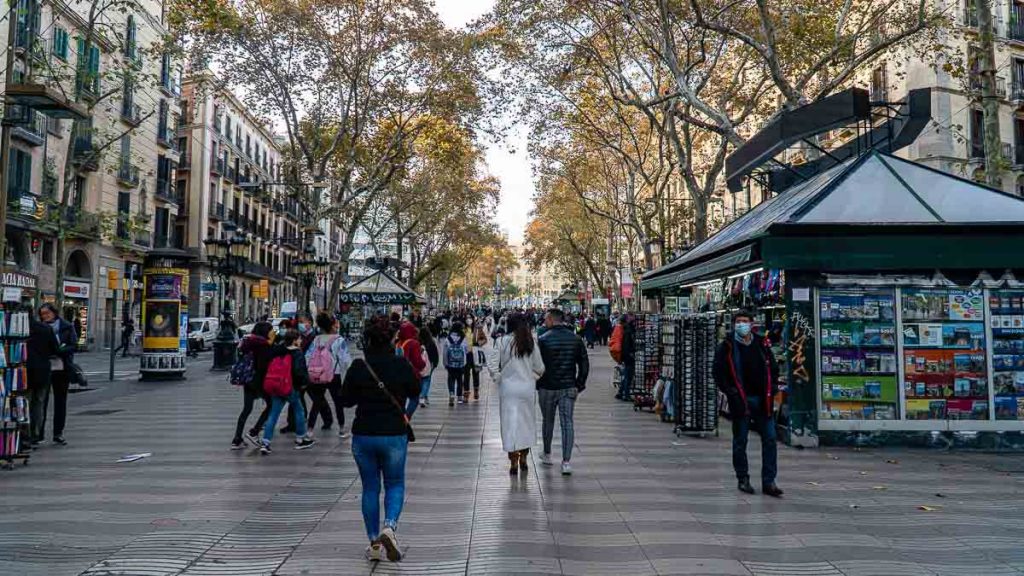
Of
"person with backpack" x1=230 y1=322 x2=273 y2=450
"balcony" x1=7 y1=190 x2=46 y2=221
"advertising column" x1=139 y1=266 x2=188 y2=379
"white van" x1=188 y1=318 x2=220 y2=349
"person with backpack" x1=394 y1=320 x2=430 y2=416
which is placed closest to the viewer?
"person with backpack" x1=230 y1=322 x2=273 y2=450

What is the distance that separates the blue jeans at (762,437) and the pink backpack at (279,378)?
5.54m

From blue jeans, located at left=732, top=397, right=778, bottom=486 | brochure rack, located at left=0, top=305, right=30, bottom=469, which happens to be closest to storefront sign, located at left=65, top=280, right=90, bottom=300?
brochure rack, located at left=0, top=305, right=30, bottom=469

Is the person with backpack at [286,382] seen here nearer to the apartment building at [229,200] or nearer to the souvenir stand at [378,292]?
the souvenir stand at [378,292]

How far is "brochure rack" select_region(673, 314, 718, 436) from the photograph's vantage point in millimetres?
10984

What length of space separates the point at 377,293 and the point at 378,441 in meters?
19.8

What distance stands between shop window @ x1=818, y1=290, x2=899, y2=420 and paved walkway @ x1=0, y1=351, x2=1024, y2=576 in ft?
2.47

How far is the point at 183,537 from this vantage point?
18.3ft

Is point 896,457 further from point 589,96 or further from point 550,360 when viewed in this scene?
point 589,96

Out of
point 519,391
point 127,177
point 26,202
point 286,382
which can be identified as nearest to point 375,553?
point 519,391

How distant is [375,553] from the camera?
4965 mm

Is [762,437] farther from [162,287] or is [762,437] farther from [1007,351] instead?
[162,287]

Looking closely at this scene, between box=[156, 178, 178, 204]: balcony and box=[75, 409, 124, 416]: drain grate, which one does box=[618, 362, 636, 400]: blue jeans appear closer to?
box=[75, 409, 124, 416]: drain grate

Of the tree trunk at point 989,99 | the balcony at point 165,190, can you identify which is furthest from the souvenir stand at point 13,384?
the balcony at point 165,190

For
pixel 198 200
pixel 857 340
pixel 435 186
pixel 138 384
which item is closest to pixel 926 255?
pixel 857 340
